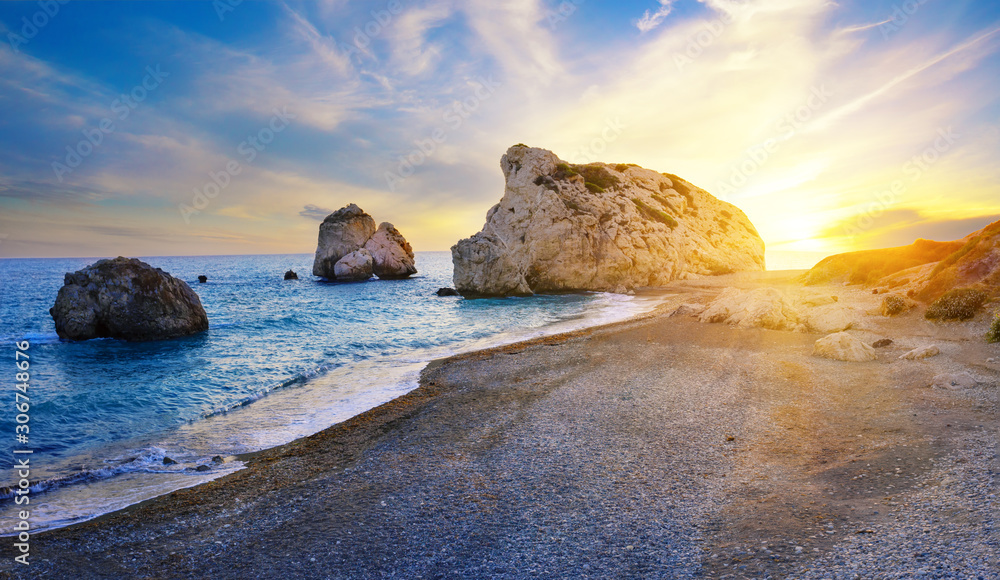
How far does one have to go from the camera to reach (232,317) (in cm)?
3800

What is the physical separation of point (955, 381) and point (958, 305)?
12.1 m

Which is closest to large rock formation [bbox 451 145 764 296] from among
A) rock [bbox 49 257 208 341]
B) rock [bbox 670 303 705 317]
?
rock [bbox 670 303 705 317]

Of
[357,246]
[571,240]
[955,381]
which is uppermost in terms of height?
[357,246]

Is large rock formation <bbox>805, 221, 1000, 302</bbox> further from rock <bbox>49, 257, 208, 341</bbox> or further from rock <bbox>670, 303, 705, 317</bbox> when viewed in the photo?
rock <bbox>49, 257, 208, 341</bbox>

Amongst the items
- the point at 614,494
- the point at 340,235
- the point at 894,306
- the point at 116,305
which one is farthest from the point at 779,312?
the point at 340,235

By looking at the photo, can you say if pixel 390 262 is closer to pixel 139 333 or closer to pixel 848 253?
pixel 139 333

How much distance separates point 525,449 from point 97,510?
28.5ft

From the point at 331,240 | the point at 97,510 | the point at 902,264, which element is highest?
the point at 331,240

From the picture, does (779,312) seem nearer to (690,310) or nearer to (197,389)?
(690,310)

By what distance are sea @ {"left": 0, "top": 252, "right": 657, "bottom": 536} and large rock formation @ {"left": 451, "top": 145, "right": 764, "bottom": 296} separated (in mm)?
13892

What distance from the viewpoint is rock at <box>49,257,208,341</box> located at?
27234mm

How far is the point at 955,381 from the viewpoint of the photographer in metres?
12.5

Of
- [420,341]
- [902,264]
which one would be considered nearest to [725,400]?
[420,341]

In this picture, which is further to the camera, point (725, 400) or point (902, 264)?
point (902, 264)
